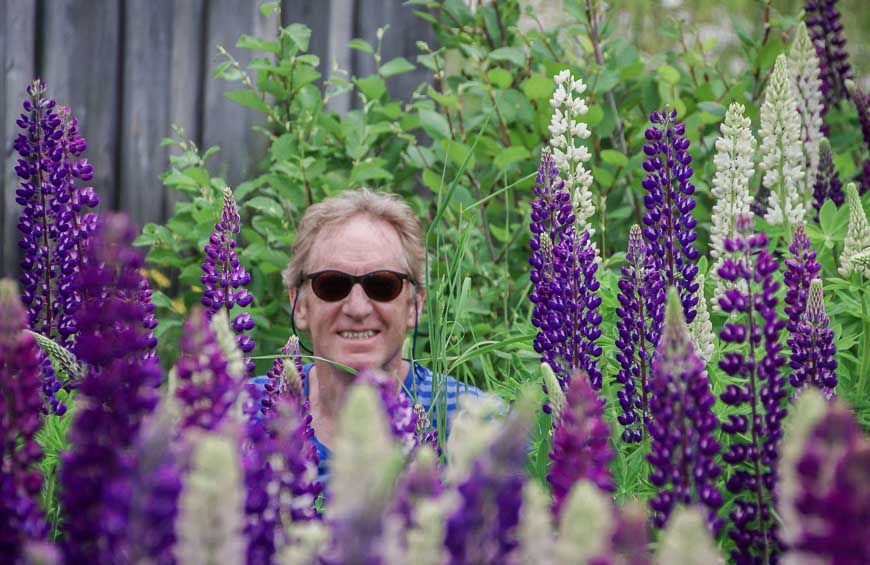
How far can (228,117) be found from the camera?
5027mm

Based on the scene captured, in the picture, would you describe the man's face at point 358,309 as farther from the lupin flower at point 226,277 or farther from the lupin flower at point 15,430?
the lupin flower at point 15,430

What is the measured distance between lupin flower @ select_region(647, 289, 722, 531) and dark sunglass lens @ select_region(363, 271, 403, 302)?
2195 millimetres

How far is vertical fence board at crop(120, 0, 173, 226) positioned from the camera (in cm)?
489

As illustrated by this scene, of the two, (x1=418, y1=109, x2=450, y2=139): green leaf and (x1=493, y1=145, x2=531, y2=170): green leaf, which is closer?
(x1=493, y1=145, x2=531, y2=170): green leaf

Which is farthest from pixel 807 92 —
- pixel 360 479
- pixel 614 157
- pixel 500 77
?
pixel 360 479

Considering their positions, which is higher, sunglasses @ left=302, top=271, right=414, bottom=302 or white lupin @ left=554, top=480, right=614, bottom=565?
sunglasses @ left=302, top=271, right=414, bottom=302

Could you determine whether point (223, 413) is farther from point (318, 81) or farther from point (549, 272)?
point (318, 81)

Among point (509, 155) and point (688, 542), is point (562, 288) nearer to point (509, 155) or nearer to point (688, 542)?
point (688, 542)

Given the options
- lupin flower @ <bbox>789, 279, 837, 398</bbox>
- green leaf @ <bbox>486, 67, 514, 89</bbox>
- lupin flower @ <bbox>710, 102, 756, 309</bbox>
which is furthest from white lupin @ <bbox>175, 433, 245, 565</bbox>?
green leaf @ <bbox>486, 67, 514, 89</bbox>

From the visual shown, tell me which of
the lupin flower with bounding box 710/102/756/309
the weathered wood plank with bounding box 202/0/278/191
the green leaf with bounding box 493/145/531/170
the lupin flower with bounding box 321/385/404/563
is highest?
the weathered wood plank with bounding box 202/0/278/191

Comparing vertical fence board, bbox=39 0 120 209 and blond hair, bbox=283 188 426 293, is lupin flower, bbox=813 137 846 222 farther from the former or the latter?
vertical fence board, bbox=39 0 120 209

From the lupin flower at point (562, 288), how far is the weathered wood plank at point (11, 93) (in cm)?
301

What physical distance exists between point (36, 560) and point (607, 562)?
1.59ft

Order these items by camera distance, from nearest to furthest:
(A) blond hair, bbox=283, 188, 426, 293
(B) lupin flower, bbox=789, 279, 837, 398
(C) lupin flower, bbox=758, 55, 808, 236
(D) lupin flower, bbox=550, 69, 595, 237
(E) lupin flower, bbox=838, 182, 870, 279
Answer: (B) lupin flower, bbox=789, 279, 837, 398 < (E) lupin flower, bbox=838, 182, 870, 279 < (D) lupin flower, bbox=550, 69, 595, 237 < (C) lupin flower, bbox=758, 55, 808, 236 < (A) blond hair, bbox=283, 188, 426, 293
